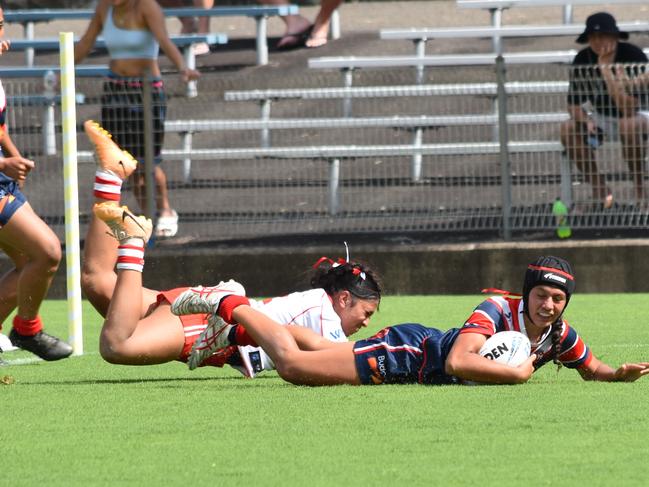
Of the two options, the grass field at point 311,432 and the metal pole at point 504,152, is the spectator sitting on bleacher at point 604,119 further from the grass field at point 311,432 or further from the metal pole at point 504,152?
the grass field at point 311,432

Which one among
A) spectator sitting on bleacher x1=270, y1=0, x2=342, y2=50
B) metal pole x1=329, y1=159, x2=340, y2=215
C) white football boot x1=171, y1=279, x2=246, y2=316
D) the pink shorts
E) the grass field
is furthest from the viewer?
spectator sitting on bleacher x1=270, y1=0, x2=342, y2=50

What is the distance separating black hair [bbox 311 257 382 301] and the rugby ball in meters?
0.90

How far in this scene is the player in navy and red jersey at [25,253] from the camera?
8.23m

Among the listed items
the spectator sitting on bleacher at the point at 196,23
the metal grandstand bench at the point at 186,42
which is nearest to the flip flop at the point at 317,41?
the spectator sitting on bleacher at the point at 196,23

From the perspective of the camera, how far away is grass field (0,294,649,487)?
4953 mm

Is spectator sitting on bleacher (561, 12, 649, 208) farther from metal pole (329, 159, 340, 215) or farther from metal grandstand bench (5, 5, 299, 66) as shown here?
metal grandstand bench (5, 5, 299, 66)

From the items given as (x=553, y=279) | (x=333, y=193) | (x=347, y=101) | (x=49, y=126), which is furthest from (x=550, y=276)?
(x=347, y=101)

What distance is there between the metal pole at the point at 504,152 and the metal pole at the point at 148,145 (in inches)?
121

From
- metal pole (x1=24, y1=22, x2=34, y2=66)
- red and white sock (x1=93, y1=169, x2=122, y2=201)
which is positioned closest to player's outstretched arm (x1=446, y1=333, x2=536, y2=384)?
red and white sock (x1=93, y1=169, x2=122, y2=201)

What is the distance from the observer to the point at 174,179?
1345 cm

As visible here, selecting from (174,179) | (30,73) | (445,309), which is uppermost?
(30,73)

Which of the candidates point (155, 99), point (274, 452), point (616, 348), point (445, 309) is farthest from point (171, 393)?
point (155, 99)

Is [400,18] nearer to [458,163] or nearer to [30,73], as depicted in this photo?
[30,73]

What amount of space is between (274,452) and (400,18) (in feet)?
61.1
